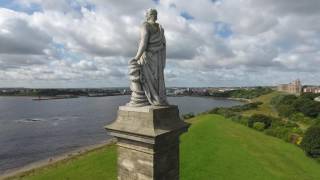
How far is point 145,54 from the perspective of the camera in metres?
9.11

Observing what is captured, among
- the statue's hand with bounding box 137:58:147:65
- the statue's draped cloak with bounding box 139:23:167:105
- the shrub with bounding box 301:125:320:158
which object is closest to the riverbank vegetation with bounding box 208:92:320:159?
the shrub with bounding box 301:125:320:158

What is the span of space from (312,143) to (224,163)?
1435cm

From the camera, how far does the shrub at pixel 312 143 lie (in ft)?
121

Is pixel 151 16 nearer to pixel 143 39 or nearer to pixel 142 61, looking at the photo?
pixel 143 39

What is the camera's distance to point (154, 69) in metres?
9.19

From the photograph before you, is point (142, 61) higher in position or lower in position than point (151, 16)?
lower

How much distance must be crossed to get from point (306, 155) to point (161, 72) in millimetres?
34631

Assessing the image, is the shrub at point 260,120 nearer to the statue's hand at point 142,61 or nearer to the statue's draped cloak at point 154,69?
the statue's draped cloak at point 154,69

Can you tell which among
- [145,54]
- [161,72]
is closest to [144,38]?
[145,54]

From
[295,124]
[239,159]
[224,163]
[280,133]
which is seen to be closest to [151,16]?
[224,163]

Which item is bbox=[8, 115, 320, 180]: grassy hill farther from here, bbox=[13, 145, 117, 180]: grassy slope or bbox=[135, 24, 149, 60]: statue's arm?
bbox=[135, 24, 149, 60]: statue's arm

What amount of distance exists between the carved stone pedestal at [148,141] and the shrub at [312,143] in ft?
108

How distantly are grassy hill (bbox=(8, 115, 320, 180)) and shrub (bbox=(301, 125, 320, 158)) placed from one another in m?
1.19

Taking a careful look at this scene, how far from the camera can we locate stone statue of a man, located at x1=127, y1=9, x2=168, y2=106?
29.6 feet
